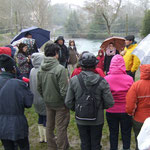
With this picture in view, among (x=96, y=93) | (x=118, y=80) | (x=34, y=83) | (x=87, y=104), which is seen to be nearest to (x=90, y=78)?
(x=96, y=93)

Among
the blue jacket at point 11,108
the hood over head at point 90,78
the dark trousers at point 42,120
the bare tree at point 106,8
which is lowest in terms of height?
the dark trousers at point 42,120

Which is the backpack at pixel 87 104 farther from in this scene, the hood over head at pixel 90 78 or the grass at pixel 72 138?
the grass at pixel 72 138

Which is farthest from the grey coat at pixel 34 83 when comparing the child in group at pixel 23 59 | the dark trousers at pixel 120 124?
the child in group at pixel 23 59

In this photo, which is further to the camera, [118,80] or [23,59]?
[23,59]

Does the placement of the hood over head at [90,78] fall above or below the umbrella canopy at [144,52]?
below

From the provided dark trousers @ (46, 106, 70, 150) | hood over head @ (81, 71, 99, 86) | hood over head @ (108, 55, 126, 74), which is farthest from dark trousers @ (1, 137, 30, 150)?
hood over head @ (108, 55, 126, 74)

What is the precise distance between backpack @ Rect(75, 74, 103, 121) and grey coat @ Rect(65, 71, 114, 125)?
5 centimetres

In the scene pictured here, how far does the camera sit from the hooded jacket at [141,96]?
103 inches

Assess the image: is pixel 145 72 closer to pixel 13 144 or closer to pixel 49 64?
pixel 49 64

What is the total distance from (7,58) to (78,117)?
1.33m

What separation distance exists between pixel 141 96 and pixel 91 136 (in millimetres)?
963

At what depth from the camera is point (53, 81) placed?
9.78ft

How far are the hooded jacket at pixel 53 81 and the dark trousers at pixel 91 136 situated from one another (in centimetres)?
60

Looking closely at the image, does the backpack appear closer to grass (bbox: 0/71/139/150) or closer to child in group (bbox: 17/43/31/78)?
grass (bbox: 0/71/139/150)
